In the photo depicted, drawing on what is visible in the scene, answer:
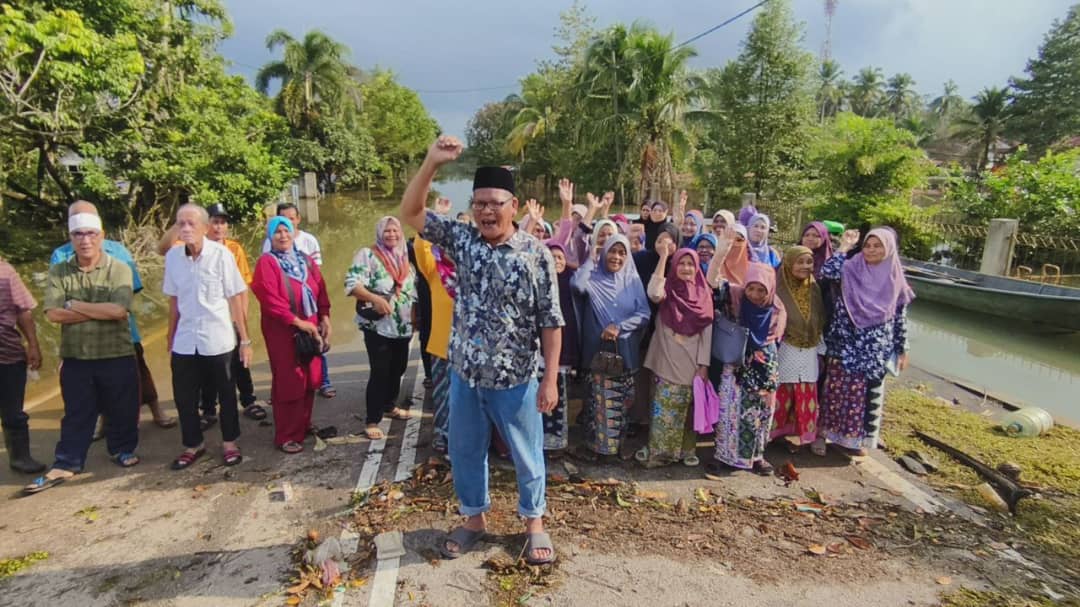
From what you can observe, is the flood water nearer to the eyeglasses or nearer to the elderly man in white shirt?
the elderly man in white shirt

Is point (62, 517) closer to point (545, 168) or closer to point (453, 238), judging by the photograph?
point (453, 238)

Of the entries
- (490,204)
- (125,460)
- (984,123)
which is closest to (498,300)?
(490,204)

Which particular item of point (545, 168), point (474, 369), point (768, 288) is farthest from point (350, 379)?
point (545, 168)

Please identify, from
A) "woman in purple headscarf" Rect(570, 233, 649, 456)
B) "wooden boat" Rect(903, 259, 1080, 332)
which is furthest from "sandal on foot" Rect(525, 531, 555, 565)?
"wooden boat" Rect(903, 259, 1080, 332)

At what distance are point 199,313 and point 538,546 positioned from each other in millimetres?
2613

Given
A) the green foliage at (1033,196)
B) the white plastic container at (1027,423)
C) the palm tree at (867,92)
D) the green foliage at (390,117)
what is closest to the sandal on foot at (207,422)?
the white plastic container at (1027,423)

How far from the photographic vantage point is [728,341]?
12.5 feet

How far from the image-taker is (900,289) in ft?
13.2

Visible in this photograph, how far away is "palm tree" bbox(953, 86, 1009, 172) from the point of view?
110 ft

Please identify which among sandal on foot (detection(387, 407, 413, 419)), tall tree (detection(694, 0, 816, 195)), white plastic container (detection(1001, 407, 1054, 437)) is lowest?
sandal on foot (detection(387, 407, 413, 419))

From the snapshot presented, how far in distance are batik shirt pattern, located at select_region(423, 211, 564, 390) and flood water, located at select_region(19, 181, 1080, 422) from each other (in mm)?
4823

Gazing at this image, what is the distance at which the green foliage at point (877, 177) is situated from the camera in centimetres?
1525

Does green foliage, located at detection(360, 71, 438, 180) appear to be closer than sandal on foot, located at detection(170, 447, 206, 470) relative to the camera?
No

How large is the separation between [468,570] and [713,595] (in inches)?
47.4
